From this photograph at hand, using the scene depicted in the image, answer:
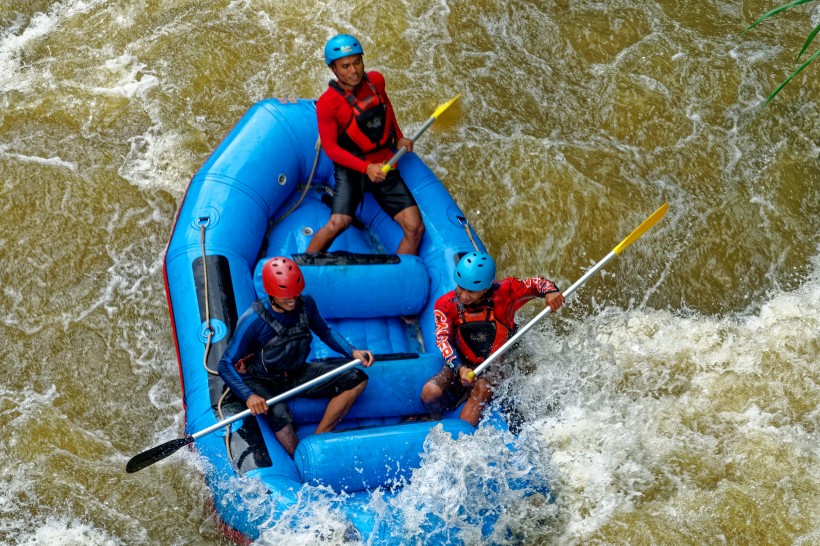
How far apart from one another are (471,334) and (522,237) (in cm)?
197

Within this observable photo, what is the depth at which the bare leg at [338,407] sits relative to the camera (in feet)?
16.0

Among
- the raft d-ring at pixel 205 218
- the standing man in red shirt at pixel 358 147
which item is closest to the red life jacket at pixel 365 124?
the standing man in red shirt at pixel 358 147

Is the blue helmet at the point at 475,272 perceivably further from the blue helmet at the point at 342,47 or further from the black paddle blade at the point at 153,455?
the black paddle blade at the point at 153,455

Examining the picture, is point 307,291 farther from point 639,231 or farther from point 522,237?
point 522,237

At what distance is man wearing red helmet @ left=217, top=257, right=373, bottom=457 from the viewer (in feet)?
15.0

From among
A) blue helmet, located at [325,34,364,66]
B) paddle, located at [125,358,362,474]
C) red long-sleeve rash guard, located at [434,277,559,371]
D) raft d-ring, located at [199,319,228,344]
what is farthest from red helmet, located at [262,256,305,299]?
blue helmet, located at [325,34,364,66]

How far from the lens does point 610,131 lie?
24.8ft

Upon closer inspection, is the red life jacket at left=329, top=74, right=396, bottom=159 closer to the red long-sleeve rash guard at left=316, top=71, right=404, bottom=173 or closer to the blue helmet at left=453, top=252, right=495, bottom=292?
the red long-sleeve rash guard at left=316, top=71, right=404, bottom=173

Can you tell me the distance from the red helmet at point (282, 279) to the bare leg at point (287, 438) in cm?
73

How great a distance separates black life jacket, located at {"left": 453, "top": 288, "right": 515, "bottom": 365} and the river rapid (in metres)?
0.28

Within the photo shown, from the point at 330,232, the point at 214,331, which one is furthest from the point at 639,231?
the point at 214,331

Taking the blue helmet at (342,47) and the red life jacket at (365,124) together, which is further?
the red life jacket at (365,124)

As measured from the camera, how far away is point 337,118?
5609 mm

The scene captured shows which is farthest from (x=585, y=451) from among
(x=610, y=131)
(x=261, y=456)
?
(x=610, y=131)
